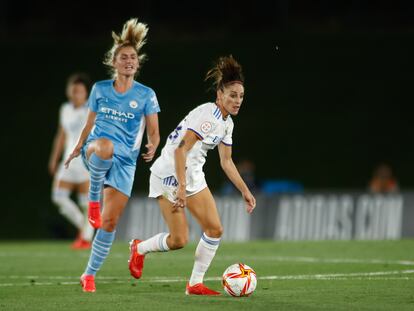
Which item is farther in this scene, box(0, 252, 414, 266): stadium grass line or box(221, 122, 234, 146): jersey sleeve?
box(0, 252, 414, 266): stadium grass line

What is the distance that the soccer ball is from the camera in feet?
27.0

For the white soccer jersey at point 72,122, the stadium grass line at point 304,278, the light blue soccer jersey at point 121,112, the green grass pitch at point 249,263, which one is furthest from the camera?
the white soccer jersey at point 72,122

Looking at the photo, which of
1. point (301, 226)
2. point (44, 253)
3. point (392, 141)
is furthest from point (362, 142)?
point (44, 253)

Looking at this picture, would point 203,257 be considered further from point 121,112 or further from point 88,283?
point 121,112

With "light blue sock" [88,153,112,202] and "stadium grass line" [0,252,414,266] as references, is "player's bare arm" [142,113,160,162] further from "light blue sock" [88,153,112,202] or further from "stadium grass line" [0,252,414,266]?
"stadium grass line" [0,252,414,266]

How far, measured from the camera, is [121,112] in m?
9.13

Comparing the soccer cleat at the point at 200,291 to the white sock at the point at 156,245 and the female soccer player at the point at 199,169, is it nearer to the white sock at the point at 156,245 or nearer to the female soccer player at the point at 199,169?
the female soccer player at the point at 199,169

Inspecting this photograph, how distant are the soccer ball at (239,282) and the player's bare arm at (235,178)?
0.54m

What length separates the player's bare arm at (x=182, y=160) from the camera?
8.18m

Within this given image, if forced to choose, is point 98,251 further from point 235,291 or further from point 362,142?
point 362,142

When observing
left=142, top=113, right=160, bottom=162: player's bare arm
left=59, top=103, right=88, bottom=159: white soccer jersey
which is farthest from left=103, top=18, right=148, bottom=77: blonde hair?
left=59, top=103, right=88, bottom=159: white soccer jersey

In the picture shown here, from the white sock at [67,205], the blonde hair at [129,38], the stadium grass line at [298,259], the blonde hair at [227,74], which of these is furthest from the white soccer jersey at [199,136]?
the white sock at [67,205]

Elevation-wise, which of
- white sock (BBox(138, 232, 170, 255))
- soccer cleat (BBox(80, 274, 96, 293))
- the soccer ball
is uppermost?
white sock (BBox(138, 232, 170, 255))

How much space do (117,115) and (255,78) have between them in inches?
651
